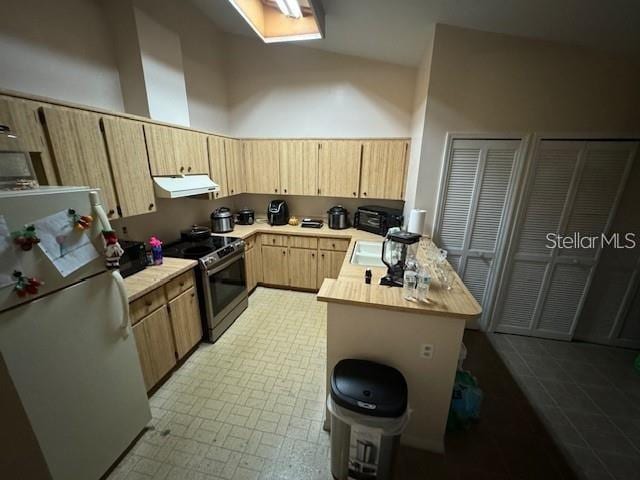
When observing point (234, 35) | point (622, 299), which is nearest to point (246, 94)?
point (234, 35)

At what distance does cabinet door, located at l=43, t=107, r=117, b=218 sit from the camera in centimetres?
147

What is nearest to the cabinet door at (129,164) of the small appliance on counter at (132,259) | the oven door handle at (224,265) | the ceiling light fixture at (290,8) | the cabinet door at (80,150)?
the cabinet door at (80,150)

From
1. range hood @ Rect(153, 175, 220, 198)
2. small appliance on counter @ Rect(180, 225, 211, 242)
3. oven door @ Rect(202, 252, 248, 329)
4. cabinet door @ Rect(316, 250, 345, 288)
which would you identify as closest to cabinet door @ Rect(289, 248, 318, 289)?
cabinet door @ Rect(316, 250, 345, 288)

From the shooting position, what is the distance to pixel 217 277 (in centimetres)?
252

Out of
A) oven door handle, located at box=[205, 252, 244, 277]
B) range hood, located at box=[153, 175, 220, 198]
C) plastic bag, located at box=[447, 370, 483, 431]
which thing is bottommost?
plastic bag, located at box=[447, 370, 483, 431]

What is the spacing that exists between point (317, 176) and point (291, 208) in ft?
2.43

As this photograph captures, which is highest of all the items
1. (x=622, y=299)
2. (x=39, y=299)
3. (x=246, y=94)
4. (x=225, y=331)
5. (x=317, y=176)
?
(x=246, y=94)

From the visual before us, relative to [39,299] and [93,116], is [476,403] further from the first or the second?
[93,116]

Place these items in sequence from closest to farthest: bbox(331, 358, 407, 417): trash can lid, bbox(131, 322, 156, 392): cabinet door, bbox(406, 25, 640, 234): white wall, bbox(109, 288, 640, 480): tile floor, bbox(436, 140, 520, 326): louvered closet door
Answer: bbox(331, 358, 407, 417): trash can lid
bbox(109, 288, 640, 480): tile floor
bbox(131, 322, 156, 392): cabinet door
bbox(406, 25, 640, 234): white wall
bbox(436, 140, 520, 326): louvered closet door

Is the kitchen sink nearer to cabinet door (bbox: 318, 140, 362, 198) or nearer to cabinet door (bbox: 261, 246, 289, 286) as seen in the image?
cabinet door (bbox: 318, 140, 362, 198)

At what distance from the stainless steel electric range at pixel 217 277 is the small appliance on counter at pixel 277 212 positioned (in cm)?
76

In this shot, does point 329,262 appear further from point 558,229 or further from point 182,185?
point 558,229

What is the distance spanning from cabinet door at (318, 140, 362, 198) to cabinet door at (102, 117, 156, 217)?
6.52 feet

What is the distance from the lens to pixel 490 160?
2.40 m
